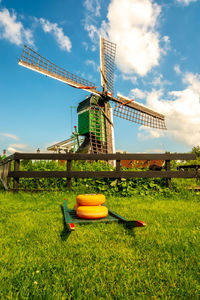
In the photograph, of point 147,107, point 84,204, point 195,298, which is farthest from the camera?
point 147,107

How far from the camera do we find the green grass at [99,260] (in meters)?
1.56

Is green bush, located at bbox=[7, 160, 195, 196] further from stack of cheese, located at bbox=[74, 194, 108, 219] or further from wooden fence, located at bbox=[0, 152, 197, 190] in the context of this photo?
stack of cheese, located at bbox=[74, 194, 108, 219]

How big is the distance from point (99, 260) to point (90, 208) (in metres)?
1.20

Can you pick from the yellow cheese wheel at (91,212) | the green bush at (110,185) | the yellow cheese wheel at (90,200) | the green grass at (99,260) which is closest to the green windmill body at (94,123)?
the green bush at (110,185)

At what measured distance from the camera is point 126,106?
733 inches

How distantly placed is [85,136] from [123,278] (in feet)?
59.8

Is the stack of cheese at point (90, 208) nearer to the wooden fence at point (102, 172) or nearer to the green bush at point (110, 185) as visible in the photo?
the green bush at point (110, 185)

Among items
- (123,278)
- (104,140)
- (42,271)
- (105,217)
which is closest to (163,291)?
(123,278)

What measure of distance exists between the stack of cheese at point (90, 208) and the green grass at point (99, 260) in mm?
192

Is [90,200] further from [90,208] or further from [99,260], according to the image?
[99,260]

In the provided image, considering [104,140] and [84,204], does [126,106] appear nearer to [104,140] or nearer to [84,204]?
[104,140]

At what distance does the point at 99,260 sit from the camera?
2.03m

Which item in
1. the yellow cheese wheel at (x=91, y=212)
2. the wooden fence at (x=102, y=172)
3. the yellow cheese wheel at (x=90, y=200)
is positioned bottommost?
the yellow cheese wheel at (x=91, y=212)

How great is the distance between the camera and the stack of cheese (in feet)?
10.4
